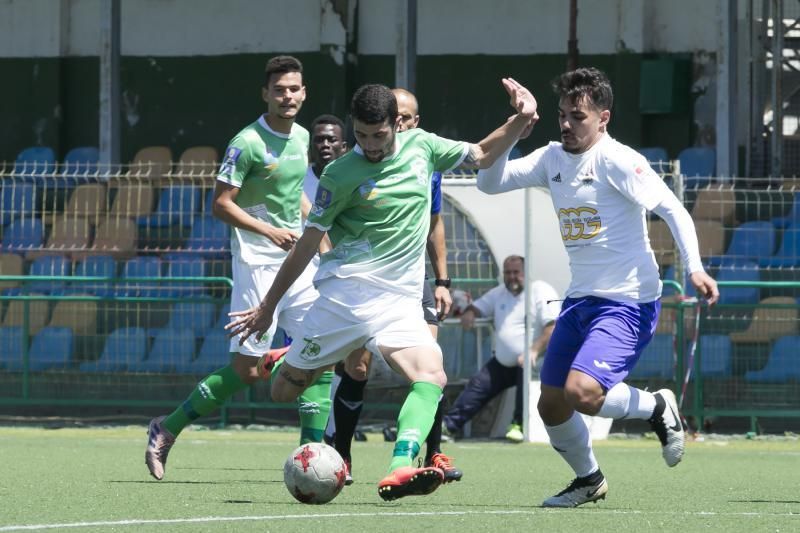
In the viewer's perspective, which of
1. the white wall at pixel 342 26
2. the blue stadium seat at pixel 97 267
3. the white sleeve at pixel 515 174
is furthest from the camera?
the white wall at pixel 342 26

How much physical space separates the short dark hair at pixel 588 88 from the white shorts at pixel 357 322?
118 cm

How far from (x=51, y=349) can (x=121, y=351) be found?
2.12 ft

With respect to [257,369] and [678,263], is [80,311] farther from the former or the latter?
[257,369]

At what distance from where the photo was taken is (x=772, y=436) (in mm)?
13367

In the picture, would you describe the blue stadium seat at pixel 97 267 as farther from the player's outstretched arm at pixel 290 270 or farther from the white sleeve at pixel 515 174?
the player's outstretched arm at pixel 290 270

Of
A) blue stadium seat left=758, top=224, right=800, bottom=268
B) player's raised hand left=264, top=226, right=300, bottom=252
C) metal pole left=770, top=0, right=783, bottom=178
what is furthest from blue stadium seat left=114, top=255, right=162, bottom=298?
metal pole left=770, top=0, right=783, bottom=178

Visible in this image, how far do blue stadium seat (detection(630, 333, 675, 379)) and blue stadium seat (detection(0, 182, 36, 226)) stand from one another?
18.8 ft

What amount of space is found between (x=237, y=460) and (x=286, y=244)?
8.84ft

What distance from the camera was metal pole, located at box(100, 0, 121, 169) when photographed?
18.7 metres

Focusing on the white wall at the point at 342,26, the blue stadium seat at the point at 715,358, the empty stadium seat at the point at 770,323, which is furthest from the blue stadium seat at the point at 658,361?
the white wall at the point at 342,26

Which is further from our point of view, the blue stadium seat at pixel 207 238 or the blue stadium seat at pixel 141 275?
the blue stadium seat at pixel 207 238

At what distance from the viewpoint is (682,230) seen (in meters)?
6.92

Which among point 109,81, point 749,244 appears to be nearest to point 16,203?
point 109,81

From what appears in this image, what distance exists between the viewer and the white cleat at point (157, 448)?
27.0 feet
